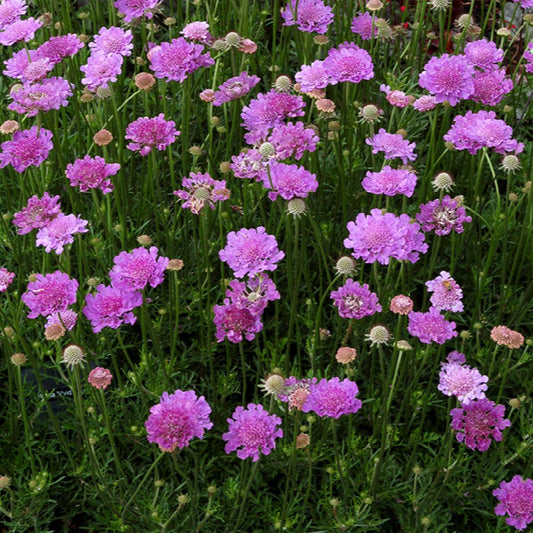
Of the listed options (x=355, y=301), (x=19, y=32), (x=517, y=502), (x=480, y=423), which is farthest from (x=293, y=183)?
(x=19, y=32)

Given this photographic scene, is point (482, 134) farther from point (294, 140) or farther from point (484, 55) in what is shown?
point (294, 140)

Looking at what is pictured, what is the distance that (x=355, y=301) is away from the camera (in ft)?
6.36

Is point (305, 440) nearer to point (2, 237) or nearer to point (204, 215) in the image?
point (204, 215)

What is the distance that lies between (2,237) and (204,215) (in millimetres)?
892

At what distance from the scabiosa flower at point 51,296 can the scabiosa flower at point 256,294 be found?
15.0 inches

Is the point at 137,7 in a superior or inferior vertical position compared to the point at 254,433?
superior

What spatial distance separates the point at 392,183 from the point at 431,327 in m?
0.38

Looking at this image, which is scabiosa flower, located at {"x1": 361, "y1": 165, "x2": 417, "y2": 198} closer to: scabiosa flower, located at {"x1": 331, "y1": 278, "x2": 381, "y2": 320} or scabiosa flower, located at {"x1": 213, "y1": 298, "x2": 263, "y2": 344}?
scabiosa flower, located at {"x1": 331, "y1": 278, "x2": 381, "y2": 320}

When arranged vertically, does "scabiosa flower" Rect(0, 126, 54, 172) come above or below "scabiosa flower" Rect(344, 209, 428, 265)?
above

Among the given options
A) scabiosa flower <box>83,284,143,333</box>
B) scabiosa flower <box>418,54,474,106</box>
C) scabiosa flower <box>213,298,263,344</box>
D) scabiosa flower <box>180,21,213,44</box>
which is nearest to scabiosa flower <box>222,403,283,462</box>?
scabiosa flower <box>213,298,263,344</box>

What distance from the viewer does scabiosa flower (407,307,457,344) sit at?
6.18ft

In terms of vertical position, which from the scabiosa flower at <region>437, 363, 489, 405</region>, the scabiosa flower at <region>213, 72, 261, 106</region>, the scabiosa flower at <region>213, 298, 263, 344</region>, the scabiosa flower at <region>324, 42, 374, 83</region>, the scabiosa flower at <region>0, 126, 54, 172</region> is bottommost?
the scabiosa flower at <region>437, 363, 489, 405</region>

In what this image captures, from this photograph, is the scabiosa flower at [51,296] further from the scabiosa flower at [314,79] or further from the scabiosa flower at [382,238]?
the scabiosa flower at [314,79]

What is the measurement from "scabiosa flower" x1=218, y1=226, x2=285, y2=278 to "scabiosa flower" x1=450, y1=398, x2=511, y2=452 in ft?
1.92
